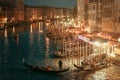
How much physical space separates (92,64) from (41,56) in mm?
12257

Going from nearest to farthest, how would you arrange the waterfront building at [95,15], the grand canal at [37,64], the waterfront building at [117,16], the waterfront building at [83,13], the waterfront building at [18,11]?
the grand canal at [37,64]
the waterfront building at [117,16]
the waterfront building at [95,15]
the waterfront building at [83,13]
the waterfront building at [18,11]

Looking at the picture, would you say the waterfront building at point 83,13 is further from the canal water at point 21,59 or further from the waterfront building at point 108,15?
the waterfront building at point 108,15

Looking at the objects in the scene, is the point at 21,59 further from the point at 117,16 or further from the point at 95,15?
the point at 95,15

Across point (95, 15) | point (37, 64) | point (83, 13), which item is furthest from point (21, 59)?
point (83, 13)

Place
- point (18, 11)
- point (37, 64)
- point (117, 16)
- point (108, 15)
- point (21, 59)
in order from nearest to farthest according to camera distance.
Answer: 1. point (37, 64)
2. point (21, 59)
3. point (117, 16)
4. point (108, 15)
5. point (18, 11)

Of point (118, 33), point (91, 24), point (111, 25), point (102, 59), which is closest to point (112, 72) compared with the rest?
point (102, 59)

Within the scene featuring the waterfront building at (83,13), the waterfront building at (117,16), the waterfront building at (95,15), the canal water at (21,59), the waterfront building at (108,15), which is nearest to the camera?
the canal water at (21,59)

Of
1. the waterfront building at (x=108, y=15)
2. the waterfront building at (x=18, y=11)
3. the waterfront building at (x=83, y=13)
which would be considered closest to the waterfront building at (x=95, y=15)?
the waterfront building at (x=108, y=15)

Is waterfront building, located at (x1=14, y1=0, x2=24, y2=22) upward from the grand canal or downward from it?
upward

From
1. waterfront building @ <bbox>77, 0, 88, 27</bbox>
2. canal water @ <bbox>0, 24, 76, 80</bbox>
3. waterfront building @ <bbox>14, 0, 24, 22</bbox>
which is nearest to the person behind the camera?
canal water @ <bbox>0, 24, 76, 80</bbox>

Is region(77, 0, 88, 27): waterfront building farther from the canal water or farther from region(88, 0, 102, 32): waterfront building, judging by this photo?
the canal water

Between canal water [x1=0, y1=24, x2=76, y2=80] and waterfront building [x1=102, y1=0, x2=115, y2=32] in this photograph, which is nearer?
canal water [x1=0, y1=24, x2=76, y2=80]

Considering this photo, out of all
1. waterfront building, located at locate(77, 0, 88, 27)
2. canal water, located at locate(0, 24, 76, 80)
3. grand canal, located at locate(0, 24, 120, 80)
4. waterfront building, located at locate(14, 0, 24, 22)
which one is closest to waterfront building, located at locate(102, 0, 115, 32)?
grand canal, located at locate(0, 24, 120, 80)

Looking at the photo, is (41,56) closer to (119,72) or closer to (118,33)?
(118,33)
